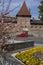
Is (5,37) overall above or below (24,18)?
above

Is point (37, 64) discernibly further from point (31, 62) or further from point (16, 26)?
point (16, 26)

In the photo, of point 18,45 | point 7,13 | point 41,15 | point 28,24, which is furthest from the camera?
point 28,24

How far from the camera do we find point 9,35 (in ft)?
19.6

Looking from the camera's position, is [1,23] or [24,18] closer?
[1,23]

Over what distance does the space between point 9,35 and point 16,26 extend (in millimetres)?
238

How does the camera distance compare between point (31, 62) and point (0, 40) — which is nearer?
point (0, 40)

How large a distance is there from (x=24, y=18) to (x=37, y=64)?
136ft

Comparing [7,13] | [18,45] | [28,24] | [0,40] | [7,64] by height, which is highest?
[7,13]

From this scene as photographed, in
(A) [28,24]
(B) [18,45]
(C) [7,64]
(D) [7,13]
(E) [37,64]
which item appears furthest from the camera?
(A) [28,24]

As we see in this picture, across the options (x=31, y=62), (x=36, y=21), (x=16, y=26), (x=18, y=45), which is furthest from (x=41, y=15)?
(x=16, y=26)

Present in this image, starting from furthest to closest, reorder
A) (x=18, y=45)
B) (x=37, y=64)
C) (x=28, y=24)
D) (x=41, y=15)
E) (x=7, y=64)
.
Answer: (x=28, y=24) < (x=41, y=15) < (x=18, y=45) < (x=37, y=64) < (x=7, y=64)

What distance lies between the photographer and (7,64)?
895 centimetres

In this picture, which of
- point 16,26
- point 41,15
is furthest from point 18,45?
point 41,15

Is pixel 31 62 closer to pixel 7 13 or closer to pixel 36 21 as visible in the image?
pixel 7 13
